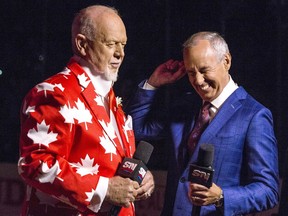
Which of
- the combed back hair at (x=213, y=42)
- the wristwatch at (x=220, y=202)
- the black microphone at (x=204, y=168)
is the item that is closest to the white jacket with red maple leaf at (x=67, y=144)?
the black microphone at (x=204, y=168)

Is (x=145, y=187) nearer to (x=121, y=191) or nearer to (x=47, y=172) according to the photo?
(x=121, y=191)

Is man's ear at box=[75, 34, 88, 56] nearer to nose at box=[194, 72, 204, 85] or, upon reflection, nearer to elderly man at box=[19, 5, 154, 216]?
elderly man at box=[19, 5, 154, 216]

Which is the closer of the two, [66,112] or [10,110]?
[66,112]

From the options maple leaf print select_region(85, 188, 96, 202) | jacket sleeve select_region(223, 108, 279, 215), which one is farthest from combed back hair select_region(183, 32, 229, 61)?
maple leaf print select_region(85, 188, 96, 202)

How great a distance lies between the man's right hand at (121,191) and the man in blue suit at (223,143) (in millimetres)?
223

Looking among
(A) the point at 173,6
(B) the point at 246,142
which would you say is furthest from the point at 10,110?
(B) the point at 246,142

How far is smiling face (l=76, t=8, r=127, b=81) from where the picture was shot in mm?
2107

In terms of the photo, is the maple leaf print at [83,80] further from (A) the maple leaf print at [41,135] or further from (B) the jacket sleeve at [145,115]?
(B) the jacket sleeve at [145,115]

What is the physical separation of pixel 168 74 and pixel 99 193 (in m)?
0.95

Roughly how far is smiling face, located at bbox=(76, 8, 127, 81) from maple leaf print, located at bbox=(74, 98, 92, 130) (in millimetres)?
206

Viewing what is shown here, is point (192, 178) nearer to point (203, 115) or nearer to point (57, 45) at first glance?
point (203, 115)

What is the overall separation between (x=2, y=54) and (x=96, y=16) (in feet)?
6.32

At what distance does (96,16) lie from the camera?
2.12m

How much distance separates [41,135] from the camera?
1.85 metres
